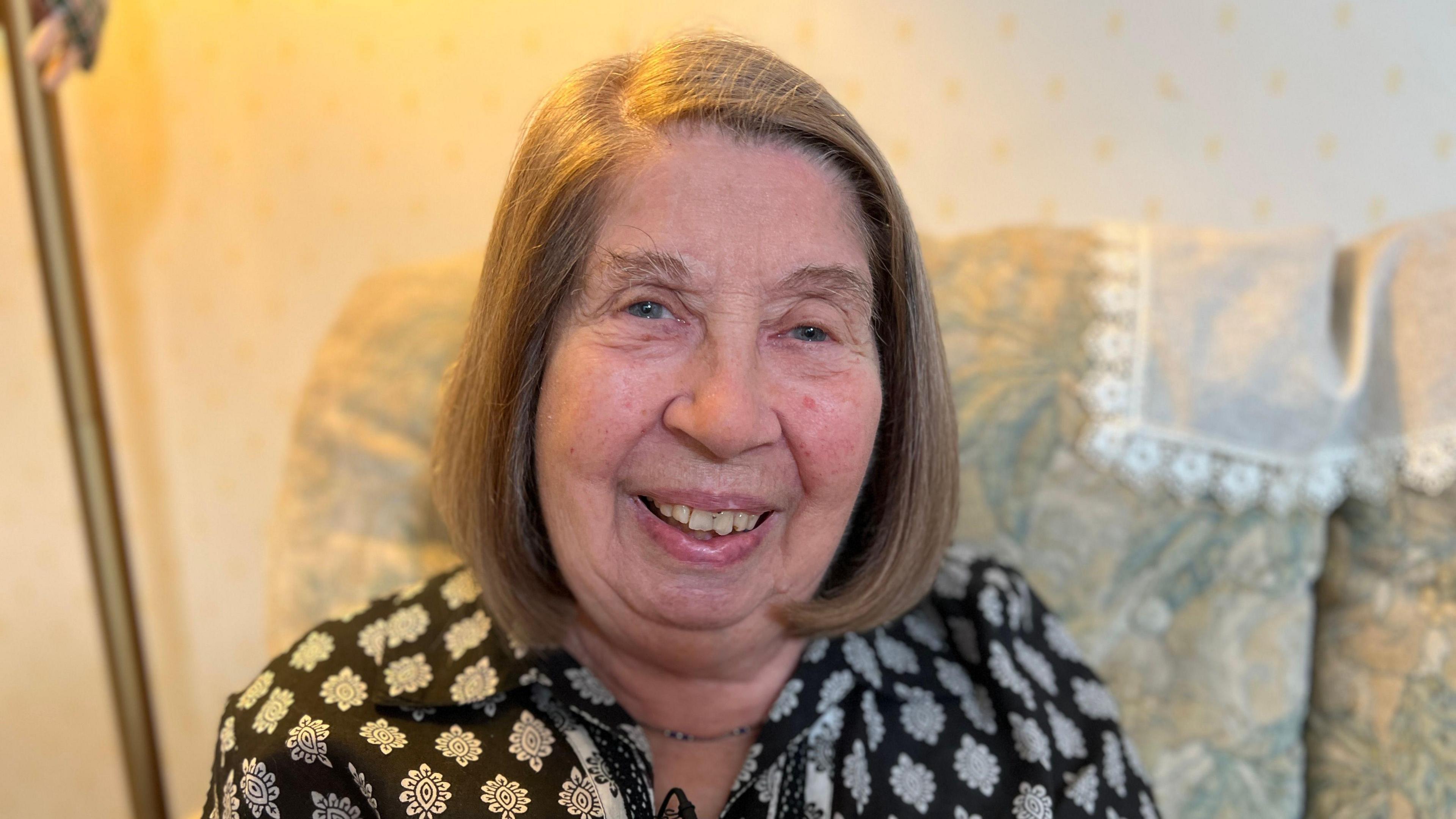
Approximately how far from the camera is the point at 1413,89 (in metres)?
1.52

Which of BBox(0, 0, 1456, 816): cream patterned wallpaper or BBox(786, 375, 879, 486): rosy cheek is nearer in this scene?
BBox(786, 375, 879, 486): rosy cheek

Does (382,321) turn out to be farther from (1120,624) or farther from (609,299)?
(1120,624)

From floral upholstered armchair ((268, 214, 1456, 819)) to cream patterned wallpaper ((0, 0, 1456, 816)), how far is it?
1.42ft

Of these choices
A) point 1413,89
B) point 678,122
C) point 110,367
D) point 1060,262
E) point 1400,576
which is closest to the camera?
point 678,122

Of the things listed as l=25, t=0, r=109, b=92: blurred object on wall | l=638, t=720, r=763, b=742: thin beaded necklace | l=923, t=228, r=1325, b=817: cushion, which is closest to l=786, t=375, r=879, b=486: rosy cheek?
l=638, t=720, r=763, b=742: thin beaded necklace

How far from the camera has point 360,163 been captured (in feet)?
6.24

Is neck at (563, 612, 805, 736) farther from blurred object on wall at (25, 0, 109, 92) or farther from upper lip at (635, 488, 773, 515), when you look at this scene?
blurred object on wall at (25, 0, 109, 92)

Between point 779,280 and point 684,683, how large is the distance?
41 cm

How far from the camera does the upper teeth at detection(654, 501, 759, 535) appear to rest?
2.65 feet

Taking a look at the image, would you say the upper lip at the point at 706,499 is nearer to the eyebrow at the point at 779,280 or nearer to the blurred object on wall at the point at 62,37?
the eyebrow at the point at 779,280

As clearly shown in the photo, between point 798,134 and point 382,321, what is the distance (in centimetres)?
74

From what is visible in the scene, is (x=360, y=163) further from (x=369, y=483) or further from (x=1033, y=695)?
(x=1033, y=695)

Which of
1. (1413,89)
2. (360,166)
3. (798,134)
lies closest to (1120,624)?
(798,134)

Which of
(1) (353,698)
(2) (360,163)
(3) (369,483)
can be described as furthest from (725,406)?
(2) (360,163)
